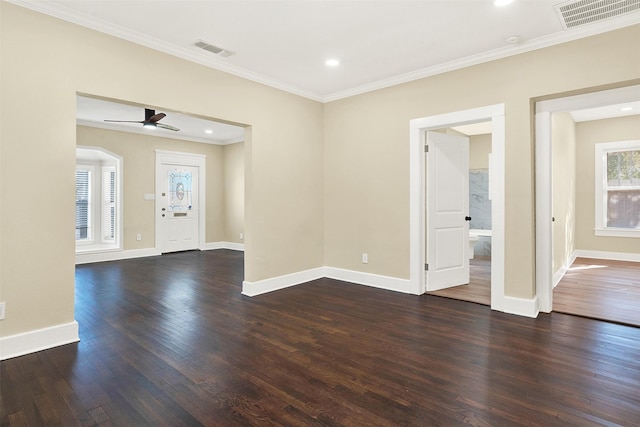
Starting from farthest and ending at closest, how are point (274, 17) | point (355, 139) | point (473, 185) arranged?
1. point (473, 185)
2. point (355, 139)
3. point (274, 17)

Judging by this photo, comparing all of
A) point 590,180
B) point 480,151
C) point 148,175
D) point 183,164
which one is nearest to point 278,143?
point 148,175

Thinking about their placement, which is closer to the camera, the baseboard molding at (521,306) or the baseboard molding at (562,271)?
the baseboard molding at (521,306)

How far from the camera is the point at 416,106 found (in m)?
4.25

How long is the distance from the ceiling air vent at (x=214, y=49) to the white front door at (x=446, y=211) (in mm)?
2563

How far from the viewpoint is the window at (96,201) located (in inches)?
288

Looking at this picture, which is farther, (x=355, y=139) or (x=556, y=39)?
(x=355, y=139)

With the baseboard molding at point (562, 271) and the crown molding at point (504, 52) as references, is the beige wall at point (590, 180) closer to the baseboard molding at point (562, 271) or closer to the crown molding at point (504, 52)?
the baseboard molding at point (562, 271)

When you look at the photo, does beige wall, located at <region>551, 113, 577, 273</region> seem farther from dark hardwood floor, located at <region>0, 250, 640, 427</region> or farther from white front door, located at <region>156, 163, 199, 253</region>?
white front door, located at <region>156, 163, 199, 253</region>

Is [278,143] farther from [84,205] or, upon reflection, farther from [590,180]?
[590,180]

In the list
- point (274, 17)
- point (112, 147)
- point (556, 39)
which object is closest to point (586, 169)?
point (556, 39)

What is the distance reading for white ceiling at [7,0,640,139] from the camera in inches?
109

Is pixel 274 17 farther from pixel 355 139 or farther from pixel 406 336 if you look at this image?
pixel 406 336

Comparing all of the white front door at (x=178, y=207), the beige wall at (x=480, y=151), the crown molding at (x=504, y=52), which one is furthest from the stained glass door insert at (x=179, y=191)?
the beige wall at (x=480, y=151)

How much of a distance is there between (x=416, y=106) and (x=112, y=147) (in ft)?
19.8
